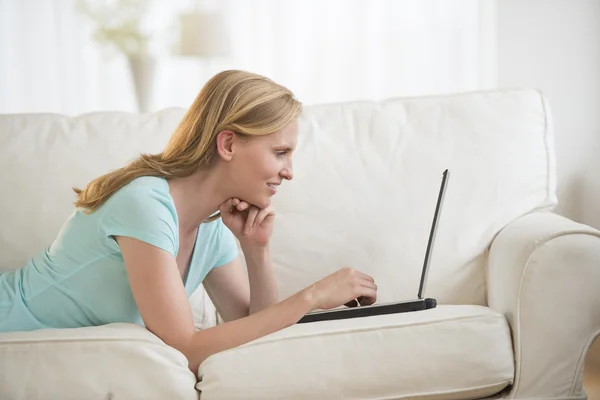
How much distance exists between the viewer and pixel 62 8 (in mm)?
3432

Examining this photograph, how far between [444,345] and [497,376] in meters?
0.14

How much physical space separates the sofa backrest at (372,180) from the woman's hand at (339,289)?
0.43 meters

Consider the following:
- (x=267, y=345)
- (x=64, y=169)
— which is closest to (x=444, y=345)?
(x=267, y=345)

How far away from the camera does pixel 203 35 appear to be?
3184 mm

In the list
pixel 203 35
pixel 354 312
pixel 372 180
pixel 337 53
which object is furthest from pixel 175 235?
pixel 337 53

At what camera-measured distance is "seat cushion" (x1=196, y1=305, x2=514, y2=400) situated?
1486mm

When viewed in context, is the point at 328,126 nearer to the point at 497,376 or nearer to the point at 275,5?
the point at 497,376

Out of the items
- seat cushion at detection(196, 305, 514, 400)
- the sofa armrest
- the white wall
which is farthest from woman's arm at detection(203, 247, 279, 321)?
the white wall

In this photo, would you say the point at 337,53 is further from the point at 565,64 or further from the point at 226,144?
the point at 226,144

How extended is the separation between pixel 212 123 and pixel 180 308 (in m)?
0.40

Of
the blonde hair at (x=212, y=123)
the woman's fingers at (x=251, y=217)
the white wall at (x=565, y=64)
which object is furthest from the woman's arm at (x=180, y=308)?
the white wall at (x=565, y=64)

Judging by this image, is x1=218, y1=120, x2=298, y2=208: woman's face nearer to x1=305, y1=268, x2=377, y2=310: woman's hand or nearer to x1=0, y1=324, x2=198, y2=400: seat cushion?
x1=305, y1=268, x2=377, y2=310: woman's hand

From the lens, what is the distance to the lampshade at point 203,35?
318 centimetres

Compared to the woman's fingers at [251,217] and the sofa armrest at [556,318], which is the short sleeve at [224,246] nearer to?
the woman's fingers at [251,217]
